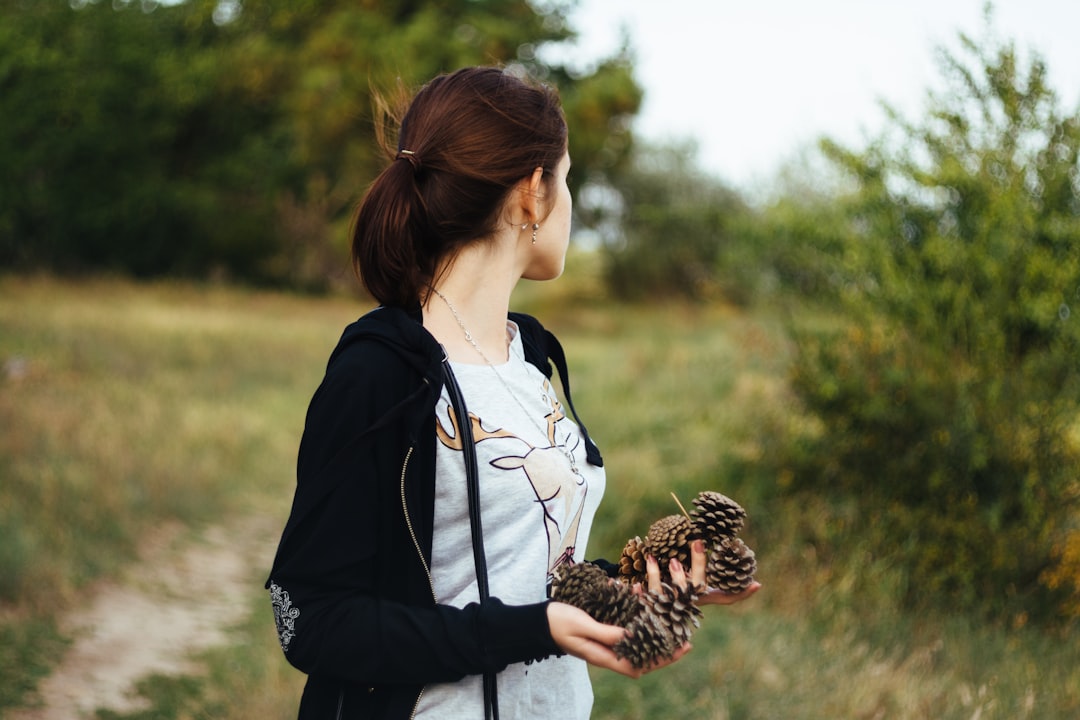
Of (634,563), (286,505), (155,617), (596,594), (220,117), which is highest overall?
(220,117)

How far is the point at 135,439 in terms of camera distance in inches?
328

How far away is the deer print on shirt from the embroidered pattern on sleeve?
358 millimetres

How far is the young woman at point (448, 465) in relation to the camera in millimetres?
1601

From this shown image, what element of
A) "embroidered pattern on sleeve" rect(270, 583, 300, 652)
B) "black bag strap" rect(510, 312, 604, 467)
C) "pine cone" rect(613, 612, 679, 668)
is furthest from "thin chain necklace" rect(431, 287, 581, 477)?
"embroidered pattern on sleeve" rect(270, 583, 300, 652)

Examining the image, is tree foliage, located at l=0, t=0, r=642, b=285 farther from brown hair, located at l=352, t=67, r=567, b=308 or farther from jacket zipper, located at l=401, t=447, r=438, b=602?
jacket zipper, located at l=401, t=447, r=438, b=602

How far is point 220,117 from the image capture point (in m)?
26.5

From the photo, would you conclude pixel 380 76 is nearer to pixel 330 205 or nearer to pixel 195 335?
pixel 330 205

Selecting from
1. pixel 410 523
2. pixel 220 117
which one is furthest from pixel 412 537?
pixel 220 117

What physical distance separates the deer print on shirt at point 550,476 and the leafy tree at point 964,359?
12.9 feet

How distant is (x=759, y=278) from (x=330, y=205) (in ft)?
76.6

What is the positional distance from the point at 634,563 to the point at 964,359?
436 cm

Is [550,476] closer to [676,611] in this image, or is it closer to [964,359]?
[676,611]

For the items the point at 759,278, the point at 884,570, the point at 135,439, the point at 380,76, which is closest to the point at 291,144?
the point at 380,76

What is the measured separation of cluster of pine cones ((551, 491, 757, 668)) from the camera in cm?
155
